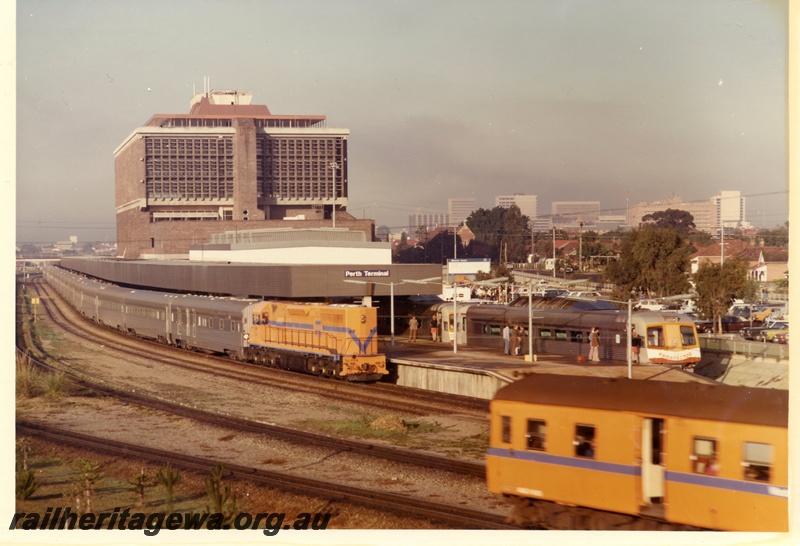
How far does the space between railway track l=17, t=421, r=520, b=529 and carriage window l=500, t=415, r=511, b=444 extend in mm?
1530

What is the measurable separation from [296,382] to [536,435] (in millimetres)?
20469

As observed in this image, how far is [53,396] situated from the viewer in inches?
1128

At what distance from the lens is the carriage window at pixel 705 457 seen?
11641 mm

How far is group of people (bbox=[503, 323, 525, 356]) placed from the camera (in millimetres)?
35541

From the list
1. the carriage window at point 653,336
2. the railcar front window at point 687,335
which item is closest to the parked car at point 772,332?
the railcar front window at point 687,335

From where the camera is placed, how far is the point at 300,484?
17.6 m

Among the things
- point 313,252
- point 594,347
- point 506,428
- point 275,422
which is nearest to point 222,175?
point 313,252

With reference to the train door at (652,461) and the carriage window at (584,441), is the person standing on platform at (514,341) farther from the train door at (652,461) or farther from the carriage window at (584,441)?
the train door at (652,461)

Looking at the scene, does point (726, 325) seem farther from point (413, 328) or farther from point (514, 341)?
point (514, 341)

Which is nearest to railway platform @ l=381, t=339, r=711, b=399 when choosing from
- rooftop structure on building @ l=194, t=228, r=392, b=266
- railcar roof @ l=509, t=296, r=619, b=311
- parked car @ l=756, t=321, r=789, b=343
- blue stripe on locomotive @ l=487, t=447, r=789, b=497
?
railcar roof @ l=509, t=296, r=619, b=311

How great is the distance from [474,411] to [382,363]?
23.4ft
